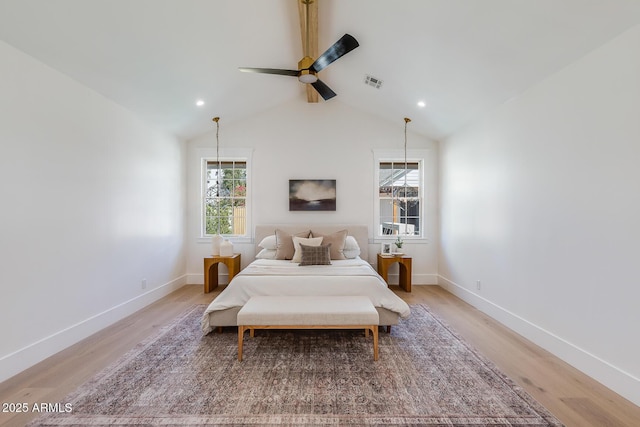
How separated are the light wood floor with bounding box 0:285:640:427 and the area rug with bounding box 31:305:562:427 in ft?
0.47

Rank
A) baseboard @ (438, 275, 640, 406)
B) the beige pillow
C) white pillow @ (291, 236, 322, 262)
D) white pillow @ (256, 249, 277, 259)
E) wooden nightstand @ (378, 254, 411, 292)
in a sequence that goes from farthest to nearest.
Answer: wooden nightstand @ (378, 254, 411, 292) < white pillow @ (256, 249, 277, 259) < the beige pillow < white pillow @ (291, 236, 322, 262) < baseboard @ (438, 275, 640, 406)

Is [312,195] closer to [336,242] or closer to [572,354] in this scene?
[336,242]

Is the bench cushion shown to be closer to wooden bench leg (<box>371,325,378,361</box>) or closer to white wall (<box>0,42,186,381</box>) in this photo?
wooden bench leg (<box>371,325,378,361</box>)

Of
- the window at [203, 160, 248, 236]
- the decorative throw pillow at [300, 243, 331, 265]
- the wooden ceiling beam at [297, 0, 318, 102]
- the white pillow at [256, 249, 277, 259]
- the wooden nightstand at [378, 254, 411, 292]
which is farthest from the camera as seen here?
the window at [203, 160, 248, 236]

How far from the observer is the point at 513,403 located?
196cm

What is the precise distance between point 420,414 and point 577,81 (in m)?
3.05

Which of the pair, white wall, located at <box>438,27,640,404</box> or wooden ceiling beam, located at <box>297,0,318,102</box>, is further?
wooden ceiling beam, located at <box>297,0,318,102</box>

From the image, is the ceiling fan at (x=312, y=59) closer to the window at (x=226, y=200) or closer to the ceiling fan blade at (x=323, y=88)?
the ceiling fan blade at (x=323, y=88)

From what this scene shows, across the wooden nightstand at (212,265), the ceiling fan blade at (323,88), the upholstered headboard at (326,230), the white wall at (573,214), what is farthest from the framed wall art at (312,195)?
the white wall at (573,214)

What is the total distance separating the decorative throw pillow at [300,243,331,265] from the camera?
13.2 feet

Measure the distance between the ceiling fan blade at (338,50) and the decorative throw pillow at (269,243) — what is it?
108 inches

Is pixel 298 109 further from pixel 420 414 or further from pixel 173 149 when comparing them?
pixel 420 414

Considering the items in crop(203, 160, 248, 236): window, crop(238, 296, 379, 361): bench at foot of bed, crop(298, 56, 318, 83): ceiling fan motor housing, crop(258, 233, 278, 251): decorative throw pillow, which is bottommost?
crop(238, 296, 379, 361): bench at foot of bed

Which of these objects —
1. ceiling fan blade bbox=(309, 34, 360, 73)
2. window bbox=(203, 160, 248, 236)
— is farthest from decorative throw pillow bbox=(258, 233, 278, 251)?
ceiling fan blade bbox=(309, 34, 360, 73)
